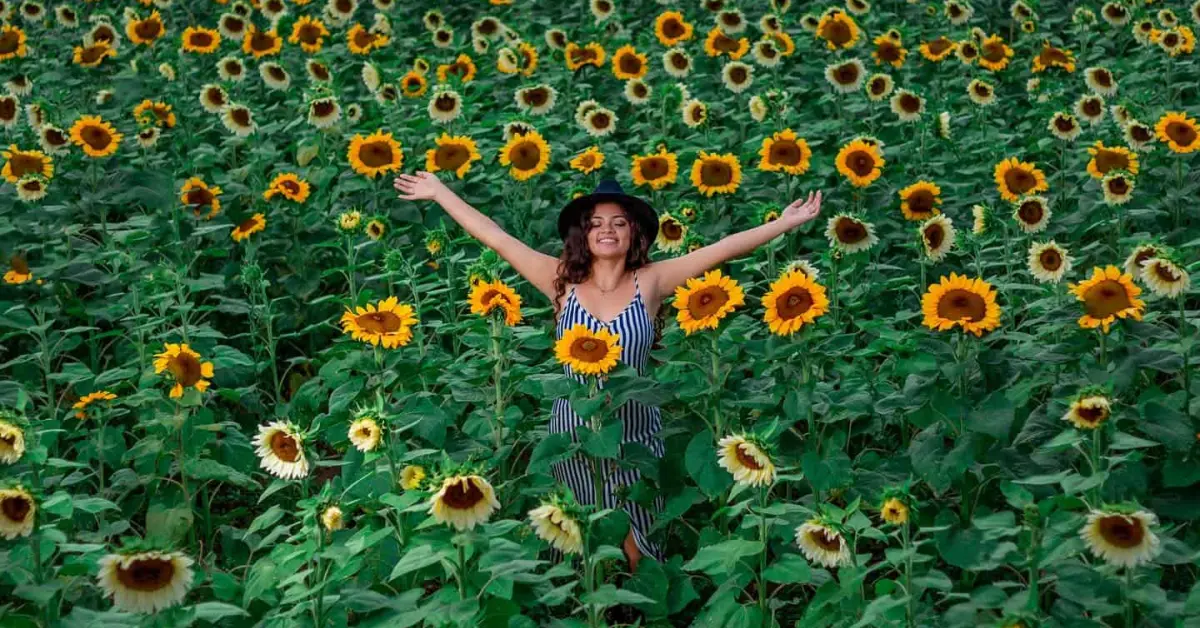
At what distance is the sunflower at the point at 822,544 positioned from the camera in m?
3.76

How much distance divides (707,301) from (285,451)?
1.35 meters

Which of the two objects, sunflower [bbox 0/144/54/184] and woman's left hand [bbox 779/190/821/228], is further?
sunflower [bbox 0/144/54/184]

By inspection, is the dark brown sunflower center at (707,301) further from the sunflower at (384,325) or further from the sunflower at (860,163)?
the sunflower at (860,163)

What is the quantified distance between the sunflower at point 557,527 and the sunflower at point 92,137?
3.87m

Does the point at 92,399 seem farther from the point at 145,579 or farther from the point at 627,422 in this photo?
the point at 627,422

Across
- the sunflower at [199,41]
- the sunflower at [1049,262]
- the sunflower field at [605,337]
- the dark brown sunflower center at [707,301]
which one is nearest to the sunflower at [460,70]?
the sunflower field at [605,337]

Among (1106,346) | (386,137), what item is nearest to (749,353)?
(1106,346)

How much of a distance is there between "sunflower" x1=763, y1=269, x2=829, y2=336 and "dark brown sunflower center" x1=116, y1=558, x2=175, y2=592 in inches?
74.2

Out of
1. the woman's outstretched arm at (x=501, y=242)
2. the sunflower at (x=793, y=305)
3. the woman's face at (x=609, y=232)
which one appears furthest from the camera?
the woman's outstretched arm at (x=501, y=242)

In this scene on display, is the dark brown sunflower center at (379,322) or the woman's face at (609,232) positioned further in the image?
the woman's face at (609,232)

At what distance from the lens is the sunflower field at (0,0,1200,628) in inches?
153

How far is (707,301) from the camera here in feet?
14.8

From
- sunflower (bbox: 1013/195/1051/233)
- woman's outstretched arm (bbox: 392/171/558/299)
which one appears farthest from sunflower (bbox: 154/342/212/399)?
sunflower (bbox: 1013/195/1051/233)

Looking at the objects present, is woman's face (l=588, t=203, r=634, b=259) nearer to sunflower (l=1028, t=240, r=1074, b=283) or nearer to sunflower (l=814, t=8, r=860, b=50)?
sunflower (l=1028, t=240, r=1074, b=283)
